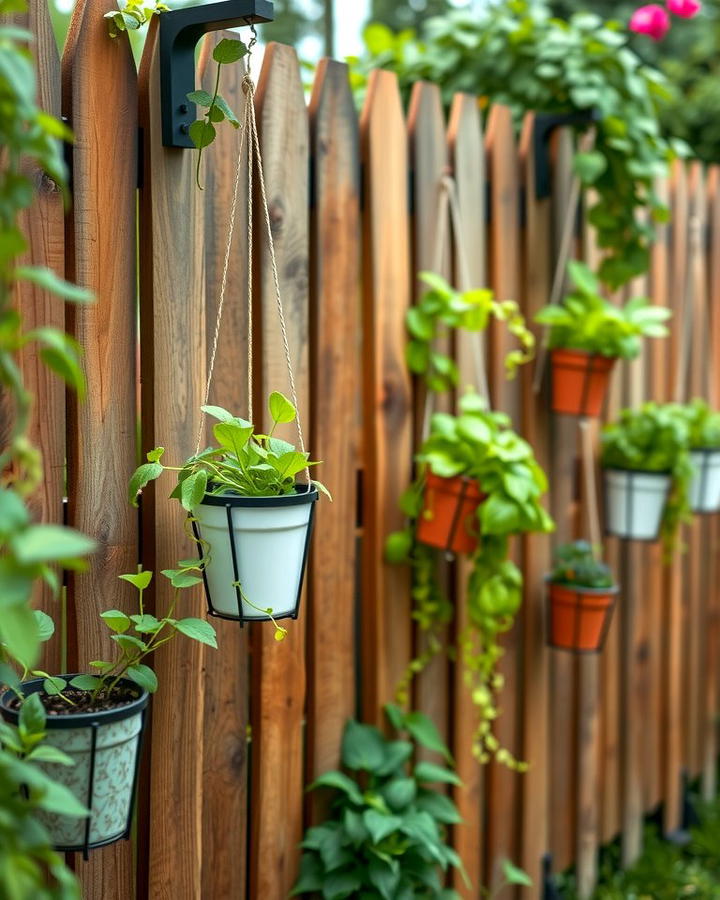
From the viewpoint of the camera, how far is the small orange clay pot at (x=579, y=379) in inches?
111

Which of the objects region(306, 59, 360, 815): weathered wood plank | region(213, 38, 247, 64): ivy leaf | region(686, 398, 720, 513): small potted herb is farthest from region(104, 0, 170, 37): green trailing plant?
region(686, 398, 720, 513): small potted herb

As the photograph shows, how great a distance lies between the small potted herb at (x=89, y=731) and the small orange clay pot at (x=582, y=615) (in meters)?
1.44

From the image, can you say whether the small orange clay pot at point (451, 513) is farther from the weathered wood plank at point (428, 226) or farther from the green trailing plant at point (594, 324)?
the green trailing plant at point (594, 324)

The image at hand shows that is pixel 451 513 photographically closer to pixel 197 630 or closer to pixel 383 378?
pixel 383 378

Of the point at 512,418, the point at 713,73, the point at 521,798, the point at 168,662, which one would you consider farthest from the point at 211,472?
the point at 713,73

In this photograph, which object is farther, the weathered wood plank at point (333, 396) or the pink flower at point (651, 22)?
the pink flower at point (651, 22)

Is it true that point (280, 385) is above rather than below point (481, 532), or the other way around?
above

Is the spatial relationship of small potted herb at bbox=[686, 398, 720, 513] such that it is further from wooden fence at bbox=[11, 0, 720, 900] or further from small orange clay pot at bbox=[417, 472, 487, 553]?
small orange clay pot at bbox=[417, 472, 487, 553]

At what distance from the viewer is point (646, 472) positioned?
3.10m

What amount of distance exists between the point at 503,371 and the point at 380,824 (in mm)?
1254

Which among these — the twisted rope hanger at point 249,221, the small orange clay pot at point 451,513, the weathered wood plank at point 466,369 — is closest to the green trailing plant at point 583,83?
the weathered wood plank at point 466,369

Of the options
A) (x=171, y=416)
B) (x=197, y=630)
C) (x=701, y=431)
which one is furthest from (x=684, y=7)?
(x=197, y=630)

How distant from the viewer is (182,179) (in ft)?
6.24

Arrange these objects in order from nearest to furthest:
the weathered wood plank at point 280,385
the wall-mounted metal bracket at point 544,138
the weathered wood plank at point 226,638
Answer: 1. the weathered wood plank at point 226,638
2. the weathered wood plank at point 280,385
3. the wall-mounted metal bracket at point 544,138
